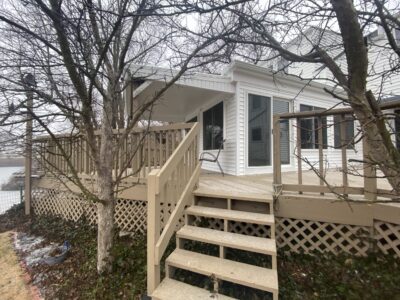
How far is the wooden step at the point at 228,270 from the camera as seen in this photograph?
89.6 inches

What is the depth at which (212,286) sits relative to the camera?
255 cm

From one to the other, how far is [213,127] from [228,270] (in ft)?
17.0

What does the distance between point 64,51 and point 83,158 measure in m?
3.08

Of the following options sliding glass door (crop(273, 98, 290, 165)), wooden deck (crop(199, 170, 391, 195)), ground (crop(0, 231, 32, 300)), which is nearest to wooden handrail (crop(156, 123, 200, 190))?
wooden deck (crop(199, 170, 391, 195))

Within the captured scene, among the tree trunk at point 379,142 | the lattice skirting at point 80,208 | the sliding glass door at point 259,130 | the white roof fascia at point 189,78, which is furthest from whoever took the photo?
the sliding glass door at point 259,130

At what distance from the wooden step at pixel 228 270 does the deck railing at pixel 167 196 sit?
26 centimetres

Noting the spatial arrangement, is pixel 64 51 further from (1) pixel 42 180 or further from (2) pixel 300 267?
(1) pixel 42 180

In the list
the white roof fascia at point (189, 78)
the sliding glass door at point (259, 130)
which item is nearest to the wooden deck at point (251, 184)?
the sliding glass door at point (259, 130)

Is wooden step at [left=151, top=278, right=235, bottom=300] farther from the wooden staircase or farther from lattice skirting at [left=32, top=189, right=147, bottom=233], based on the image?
lattice skirting at [left=32, top=189, right=147, bottom=233]

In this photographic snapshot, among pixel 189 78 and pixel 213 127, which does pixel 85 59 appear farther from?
pixel 213 127

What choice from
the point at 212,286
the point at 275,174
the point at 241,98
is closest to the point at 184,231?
the point at 212,286

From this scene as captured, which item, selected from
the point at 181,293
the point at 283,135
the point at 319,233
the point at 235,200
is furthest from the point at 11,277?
the point at 283,135

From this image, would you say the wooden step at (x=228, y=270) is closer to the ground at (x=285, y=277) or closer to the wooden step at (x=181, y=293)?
the wooden step at (x=181, y=293)

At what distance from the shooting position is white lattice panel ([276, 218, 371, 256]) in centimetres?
300
